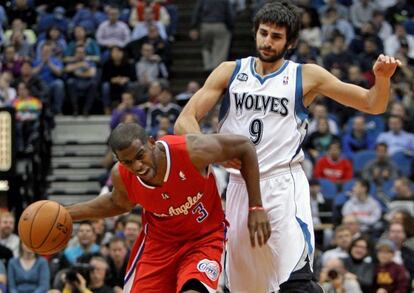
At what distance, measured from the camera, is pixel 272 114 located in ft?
26.1

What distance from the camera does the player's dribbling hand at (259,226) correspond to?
744cm

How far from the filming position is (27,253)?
13.1m

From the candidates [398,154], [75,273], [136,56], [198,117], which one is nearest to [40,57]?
[136,56]

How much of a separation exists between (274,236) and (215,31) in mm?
12417

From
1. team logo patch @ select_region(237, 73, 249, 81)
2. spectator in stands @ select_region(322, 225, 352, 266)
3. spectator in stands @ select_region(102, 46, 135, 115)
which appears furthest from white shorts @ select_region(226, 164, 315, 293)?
spectator in stands @ select_region(102, 46, 135, 115)

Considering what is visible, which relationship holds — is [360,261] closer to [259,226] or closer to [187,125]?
[187,125]

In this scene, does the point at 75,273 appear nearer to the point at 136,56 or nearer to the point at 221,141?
the point at 221,141

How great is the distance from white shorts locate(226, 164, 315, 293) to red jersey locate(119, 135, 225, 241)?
0.21 meters

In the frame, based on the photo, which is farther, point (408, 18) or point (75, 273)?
point (408, 18)

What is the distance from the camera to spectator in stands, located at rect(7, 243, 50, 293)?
13.0 meters

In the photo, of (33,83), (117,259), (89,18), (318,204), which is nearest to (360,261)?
(318,204)

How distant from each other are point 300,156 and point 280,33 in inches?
33.4

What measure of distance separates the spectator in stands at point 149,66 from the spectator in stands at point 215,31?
3.04ft

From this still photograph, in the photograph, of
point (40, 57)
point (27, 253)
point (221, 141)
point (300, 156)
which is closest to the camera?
point (221, 141)
